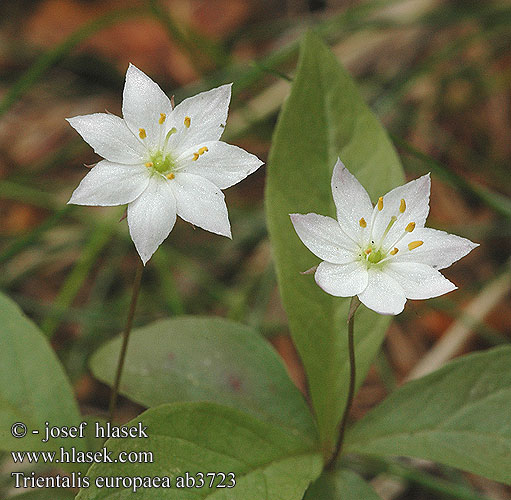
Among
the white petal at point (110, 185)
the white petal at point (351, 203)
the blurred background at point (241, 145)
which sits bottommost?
the white petal at point (351, 203)

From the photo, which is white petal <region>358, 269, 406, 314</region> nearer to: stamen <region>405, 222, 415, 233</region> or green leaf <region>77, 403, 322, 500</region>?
stamen <region>405, 222, 415, 233</region>

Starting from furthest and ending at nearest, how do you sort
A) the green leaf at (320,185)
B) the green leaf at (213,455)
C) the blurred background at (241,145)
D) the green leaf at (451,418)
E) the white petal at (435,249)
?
the blurred background at (241,145), the green leaf at (320,185), the green leaf at (451,418), the white petal at (435,249), the green leaf at (213,455)

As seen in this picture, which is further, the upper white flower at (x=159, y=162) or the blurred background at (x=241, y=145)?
the blurred background at (x=241, y=145)

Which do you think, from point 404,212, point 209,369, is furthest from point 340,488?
point 404,212

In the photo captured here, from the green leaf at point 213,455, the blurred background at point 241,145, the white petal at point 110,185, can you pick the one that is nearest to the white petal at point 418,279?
the green leaf at point 213,455

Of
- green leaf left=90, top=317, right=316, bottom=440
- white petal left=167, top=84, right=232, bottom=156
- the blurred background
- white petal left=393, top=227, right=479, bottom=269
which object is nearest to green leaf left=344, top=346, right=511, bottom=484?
green leaf left=90, top=317, right=316, bottom=440

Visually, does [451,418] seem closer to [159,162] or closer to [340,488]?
[340,488]

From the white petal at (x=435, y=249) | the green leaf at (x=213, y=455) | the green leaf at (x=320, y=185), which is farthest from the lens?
the green leaf at (x=320, y=185)

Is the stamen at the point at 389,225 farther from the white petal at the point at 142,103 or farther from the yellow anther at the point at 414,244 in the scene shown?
the white petal at the point at 142,103
